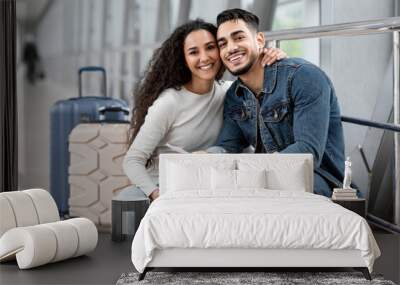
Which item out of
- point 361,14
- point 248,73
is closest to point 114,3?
point 361,14

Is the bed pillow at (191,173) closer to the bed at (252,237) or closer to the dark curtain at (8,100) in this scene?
the bed at (252,237)

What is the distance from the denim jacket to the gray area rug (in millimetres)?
1013

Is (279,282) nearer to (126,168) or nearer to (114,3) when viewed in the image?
(126,168)

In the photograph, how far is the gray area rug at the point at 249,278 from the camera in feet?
11.5

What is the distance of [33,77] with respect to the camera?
287 inches

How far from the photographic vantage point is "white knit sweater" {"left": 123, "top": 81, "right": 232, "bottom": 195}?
470 cm

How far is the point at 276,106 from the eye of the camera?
4.63m

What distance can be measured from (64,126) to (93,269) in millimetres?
2289

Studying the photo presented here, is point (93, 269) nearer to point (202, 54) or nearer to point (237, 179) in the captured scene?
point (237, 179)

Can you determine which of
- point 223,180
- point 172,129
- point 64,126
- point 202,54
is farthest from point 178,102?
A: point 64,126

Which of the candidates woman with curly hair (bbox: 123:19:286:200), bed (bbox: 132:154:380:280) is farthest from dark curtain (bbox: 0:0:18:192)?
bed (bbox: 132:154:380:280)

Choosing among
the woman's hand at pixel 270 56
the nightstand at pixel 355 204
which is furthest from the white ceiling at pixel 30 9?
the nightstand at pixel 355 204

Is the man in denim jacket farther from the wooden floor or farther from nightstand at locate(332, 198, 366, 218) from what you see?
the wooden floor

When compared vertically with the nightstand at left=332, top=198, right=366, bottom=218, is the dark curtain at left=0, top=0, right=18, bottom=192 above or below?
above
